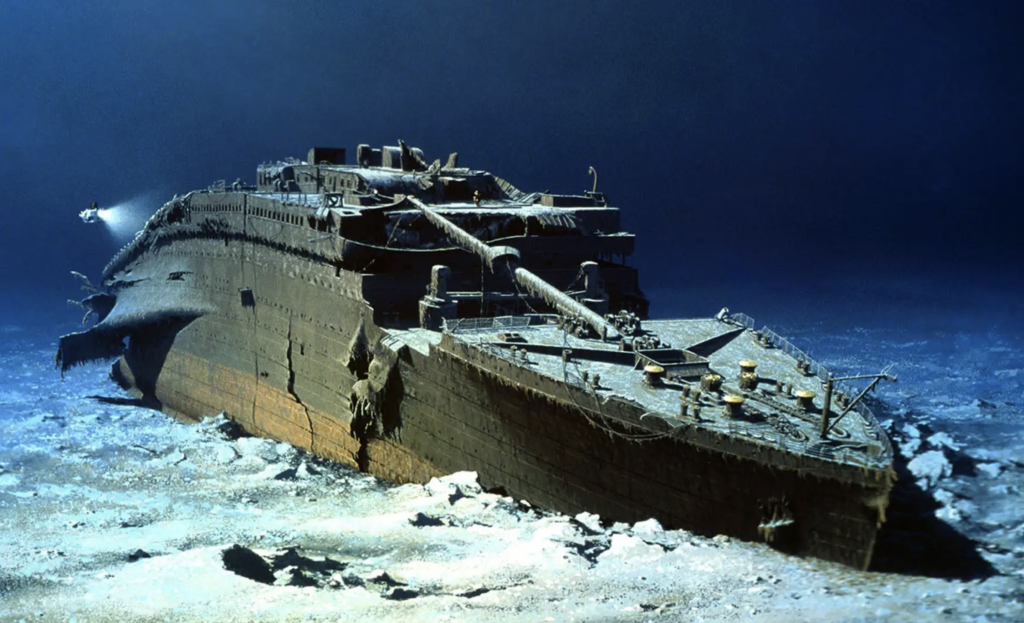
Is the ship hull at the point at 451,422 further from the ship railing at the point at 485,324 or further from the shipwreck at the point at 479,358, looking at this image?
the ship railing at the point at 485,324

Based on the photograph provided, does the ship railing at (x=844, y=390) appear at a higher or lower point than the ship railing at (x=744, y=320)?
lower

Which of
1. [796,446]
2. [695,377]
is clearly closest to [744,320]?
Result: [695,377]

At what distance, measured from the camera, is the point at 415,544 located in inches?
782

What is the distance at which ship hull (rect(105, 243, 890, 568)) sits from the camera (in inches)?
683

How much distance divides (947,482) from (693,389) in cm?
895

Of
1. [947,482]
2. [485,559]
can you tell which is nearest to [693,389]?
[485,559]

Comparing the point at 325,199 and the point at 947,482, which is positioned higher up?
the point at 325,199

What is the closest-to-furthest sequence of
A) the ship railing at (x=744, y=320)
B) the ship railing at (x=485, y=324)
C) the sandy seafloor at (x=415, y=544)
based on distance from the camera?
the sandy seafloor at (x=415, y=544)
the ship railing at (x=485, y=324)
the ship railing at (x=744, y=320)

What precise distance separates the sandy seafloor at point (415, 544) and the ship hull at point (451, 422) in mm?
568

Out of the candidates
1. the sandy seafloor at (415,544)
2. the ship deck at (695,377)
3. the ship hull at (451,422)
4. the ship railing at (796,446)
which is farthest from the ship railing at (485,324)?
the ship railing at (796,446)

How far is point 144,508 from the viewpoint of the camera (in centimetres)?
2400

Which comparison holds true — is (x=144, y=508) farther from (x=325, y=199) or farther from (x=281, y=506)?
(x=325, y=199)

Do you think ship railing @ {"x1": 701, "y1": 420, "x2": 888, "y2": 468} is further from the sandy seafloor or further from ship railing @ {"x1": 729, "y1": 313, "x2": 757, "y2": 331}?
ship railing @ {"x1": 729, "y1": 313, "x2": 757, "y2": 331}

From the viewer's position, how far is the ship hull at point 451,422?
1734 centimetres
